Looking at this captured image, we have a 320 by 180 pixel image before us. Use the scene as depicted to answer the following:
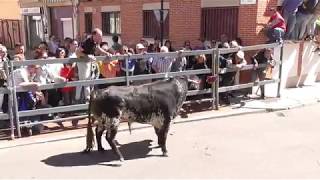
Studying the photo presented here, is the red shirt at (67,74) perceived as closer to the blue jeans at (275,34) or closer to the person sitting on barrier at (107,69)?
the person sitting on barrier at (107,69)

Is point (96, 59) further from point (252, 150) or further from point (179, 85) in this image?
point (252, 150)

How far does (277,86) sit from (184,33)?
13.5 ft

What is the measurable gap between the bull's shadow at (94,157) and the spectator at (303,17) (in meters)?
6.90

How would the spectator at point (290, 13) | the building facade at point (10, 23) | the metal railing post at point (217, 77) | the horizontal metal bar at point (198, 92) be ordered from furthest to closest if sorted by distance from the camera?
1. the building facade at point (10, 23)
2. the spectator at point (290, 13)
3. the metal railing post at point (217, 77)
4. the horizontal metal bar at point (198, 92)

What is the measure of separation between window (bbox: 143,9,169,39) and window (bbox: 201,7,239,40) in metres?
2.01

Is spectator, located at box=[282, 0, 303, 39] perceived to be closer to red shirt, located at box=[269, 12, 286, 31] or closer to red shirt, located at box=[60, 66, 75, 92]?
red shirt, located at box=[269, 12, 286, 31]

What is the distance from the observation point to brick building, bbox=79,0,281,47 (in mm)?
12234

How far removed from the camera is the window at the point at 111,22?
19.1 m

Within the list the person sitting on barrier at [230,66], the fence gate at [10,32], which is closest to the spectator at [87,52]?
the person sitting on barrier at [230,66]

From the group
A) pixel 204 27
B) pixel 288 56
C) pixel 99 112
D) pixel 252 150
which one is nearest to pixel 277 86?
pixel 288 56

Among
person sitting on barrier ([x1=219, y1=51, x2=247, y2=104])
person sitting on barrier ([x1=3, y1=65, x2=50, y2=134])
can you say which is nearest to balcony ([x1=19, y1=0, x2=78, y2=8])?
person sitting on barrier ([x1=219, y1=51, x2=247, y2=104])

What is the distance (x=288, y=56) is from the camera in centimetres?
1231

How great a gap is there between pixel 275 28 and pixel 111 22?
9.58m

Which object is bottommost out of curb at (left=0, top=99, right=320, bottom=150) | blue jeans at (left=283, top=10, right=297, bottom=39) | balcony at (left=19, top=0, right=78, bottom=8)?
curb at (left=0, top=99, right=320, bottom=150)
